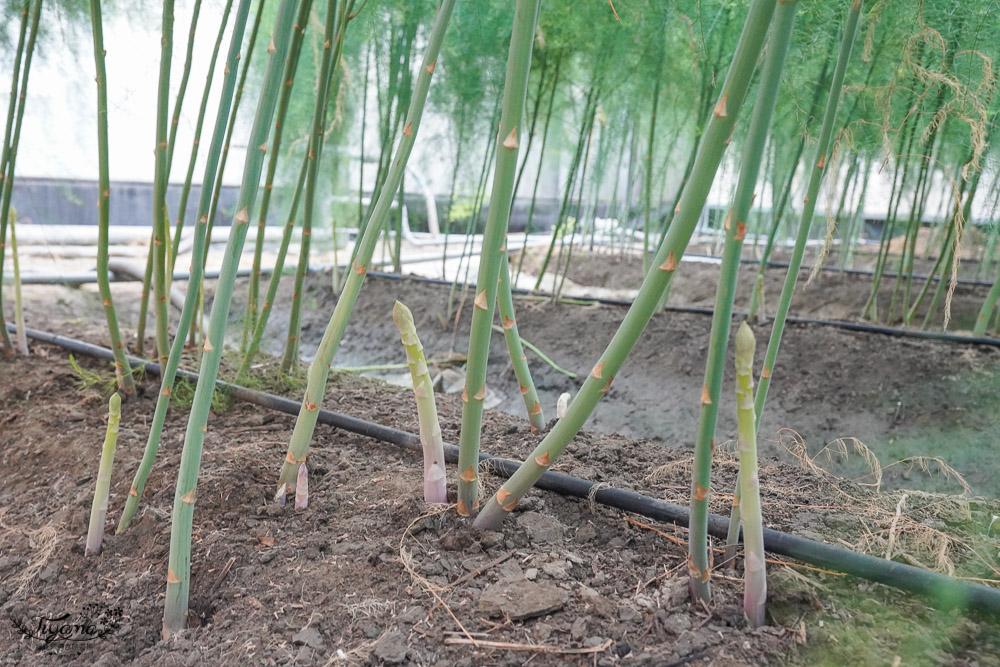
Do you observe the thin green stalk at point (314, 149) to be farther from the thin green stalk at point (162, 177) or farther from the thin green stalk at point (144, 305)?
the thin green stalk at point (144, 305)

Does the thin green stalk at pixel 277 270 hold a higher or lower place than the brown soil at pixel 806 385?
higher

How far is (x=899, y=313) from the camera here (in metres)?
3.69

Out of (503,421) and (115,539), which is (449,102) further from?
(115,539)

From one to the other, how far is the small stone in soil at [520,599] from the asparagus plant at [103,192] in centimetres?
111

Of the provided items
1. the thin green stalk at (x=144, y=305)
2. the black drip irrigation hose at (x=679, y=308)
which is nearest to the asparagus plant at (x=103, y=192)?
the thin green stalk at (x=144, y=305)

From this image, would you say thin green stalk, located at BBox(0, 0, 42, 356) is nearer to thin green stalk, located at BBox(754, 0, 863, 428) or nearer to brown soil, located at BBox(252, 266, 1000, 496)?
brown soil, located at BBox(252, 266, 1000, 496)

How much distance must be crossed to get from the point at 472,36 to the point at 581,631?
2.58 m

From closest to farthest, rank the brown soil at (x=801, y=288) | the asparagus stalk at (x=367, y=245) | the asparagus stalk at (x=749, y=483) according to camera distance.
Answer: the asparagus stalk at (x=749, y=483), the asparagus stalk at (x=367, y=245), the brown soil at (x=801, y=288)

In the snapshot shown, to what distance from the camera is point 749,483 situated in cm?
69

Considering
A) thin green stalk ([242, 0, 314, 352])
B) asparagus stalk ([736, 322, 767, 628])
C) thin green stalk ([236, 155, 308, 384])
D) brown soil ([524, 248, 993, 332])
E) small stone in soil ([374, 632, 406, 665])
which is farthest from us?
brown soil ([524, 248, 993, 332])

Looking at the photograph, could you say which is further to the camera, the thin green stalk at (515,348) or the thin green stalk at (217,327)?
the thin green stalk at (515,348)

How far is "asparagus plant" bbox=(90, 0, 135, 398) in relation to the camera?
4.34 ft
